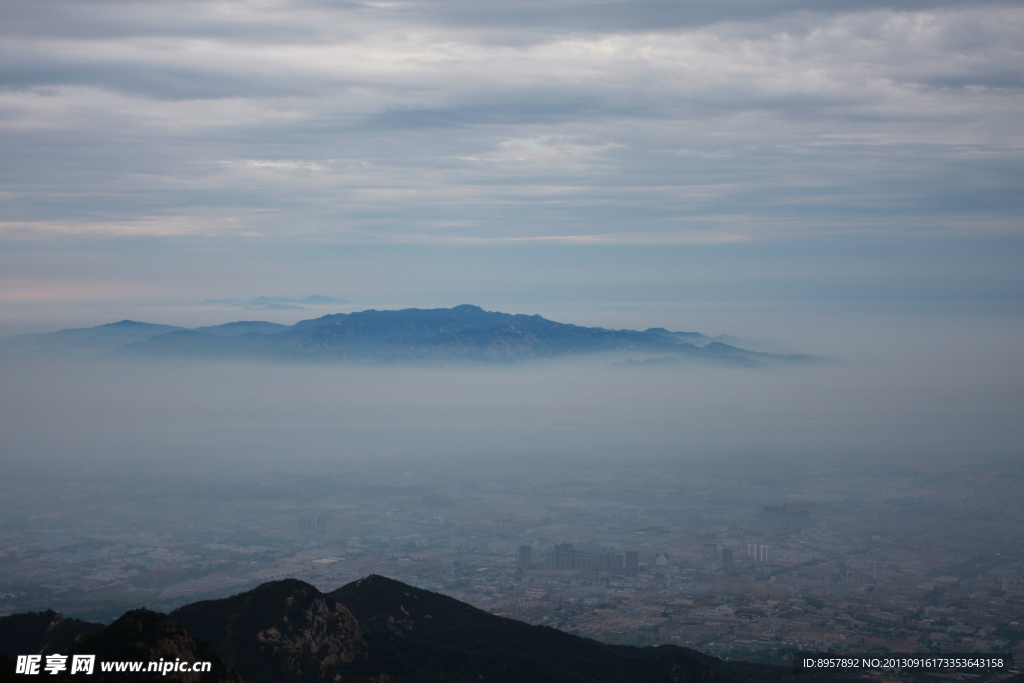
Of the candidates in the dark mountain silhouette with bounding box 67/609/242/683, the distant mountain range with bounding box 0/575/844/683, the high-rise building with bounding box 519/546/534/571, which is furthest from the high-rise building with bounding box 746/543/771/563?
the dark mountain silhouette with bounding box 67/609/242/683

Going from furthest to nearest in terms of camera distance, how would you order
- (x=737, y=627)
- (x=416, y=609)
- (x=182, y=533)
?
(x=182, y=533) → (x=737, y=627) → (x=416, y=609)

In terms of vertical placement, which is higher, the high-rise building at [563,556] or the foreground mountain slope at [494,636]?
the foreground mountain slope at [494,636]

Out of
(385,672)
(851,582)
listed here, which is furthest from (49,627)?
(851,582)

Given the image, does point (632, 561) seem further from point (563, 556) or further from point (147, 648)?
point (147, 648)

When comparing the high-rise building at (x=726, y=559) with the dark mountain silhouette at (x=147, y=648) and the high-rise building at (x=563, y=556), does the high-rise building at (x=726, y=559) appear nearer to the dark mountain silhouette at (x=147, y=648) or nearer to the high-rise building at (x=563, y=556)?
the high-rise building at (x=563, y=556)

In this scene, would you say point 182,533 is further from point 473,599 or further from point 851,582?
point 851,582

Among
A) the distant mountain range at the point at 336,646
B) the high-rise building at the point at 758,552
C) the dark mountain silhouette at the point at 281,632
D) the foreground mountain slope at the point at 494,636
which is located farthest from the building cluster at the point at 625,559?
the dark mountain silhouette at the point at 281,632

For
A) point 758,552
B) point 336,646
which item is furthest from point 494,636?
point 758,552
